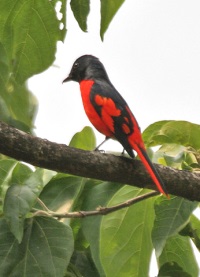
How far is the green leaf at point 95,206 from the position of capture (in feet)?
11.4

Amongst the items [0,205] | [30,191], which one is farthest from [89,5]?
[0,205]

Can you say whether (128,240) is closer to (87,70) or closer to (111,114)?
(111,114)

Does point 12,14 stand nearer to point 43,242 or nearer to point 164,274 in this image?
point 43,242

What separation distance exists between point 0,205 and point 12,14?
0.88 meters

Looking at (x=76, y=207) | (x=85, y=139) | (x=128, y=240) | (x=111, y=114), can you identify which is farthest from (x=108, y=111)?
(x=128, y=240)

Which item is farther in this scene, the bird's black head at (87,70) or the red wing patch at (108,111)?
the bird's black head at (87,70)

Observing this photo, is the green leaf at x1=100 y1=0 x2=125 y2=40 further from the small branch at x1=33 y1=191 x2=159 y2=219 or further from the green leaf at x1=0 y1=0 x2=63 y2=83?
the small branch at x1=33 y1=191 x2=159 y2=219

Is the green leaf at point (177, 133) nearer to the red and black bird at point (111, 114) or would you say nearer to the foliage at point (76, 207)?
the foliage at point (76, 207)

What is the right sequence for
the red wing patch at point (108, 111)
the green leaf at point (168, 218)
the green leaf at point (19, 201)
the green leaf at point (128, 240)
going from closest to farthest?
the green leaf at point (19, 201)
the green leaf at point (168, 218)
the green leaf at point (128, 240)
the red wing patch at point (108, 111)

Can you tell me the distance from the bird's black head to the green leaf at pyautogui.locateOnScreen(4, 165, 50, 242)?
1835 mm

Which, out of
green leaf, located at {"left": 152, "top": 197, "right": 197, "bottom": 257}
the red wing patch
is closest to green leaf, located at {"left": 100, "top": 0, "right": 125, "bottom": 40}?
green leaf, located at {"left": 152, "top": 197, "right": 197, "bottom": 257}

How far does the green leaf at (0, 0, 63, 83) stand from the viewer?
3.23 meters

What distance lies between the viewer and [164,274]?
359 centimetres

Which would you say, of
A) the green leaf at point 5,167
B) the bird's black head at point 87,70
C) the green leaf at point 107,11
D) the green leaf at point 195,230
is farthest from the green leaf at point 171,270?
the bird's black head at point 87,70
